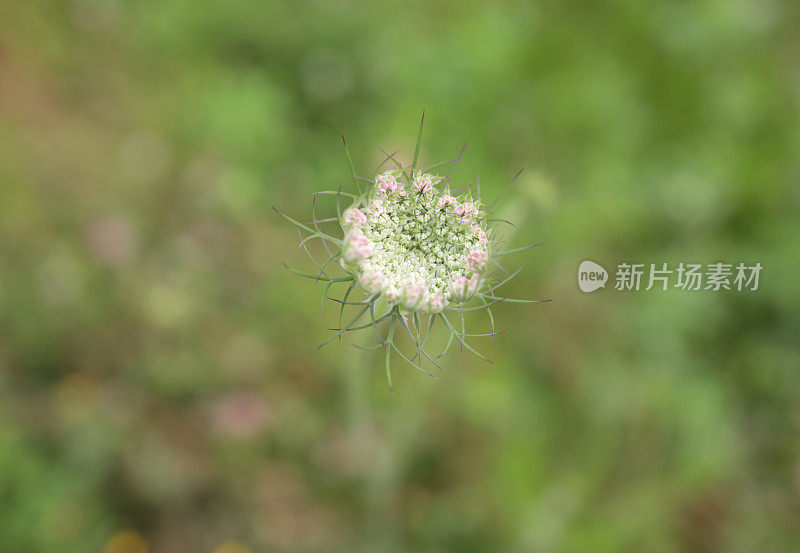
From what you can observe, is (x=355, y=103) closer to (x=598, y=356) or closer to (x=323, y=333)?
(x=323, y=333)

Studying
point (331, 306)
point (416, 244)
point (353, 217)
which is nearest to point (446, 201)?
point (416, 244)

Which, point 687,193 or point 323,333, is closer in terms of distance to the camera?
point 323,333

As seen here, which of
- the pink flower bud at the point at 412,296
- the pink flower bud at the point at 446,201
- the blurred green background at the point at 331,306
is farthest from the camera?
the blurred green background at the point at 331,306

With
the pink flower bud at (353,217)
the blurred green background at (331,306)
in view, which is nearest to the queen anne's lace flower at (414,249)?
the pink flower bud at (353,217)

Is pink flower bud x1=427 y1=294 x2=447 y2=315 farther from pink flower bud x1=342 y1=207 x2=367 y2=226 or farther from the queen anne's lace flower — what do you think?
pink flower bud x1=342 y1=207 x2=367 y2=226

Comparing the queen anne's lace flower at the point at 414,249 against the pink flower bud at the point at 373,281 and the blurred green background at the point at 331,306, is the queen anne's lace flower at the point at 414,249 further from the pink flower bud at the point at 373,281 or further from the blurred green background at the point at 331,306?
the blurred green background at the point at 331,306

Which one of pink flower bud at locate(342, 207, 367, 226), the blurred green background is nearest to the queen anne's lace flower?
pink flower bud at locate(342, 207, 367, 226)

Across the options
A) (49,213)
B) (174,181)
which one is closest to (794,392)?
(174,181)

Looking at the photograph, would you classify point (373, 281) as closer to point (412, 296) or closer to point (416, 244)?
point (412, 296)
